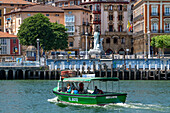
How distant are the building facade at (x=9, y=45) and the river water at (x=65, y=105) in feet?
222

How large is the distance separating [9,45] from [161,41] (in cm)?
4540

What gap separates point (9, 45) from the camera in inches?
5773

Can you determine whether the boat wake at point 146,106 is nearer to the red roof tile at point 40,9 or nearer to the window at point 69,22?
the red roof tile at point 40,9

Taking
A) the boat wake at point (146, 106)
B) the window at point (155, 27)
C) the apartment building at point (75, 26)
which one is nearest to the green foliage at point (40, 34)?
the apartment building at point (75, 26)

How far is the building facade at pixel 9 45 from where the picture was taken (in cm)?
14575

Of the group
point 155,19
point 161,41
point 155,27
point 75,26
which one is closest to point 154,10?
point 155,19

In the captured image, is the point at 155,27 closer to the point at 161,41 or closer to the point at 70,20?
the point at 161,41

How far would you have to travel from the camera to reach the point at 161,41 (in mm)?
129375

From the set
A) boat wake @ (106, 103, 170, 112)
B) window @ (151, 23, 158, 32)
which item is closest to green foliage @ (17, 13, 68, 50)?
window @ (151, 23, 158, 32)

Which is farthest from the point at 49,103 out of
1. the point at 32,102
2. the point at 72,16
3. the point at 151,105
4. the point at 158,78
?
the point at 72,16

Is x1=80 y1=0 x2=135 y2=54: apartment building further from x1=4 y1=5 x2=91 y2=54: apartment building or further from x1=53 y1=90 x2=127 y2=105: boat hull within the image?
x1=53 y1=90 x2=127 y2=105: boat hull

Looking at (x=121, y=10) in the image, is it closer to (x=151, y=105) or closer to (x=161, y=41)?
(x=161, y=41)

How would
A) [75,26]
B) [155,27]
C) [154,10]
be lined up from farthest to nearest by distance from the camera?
[75,26]
[155,27]
[154,10]

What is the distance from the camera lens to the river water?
54.1 metres
